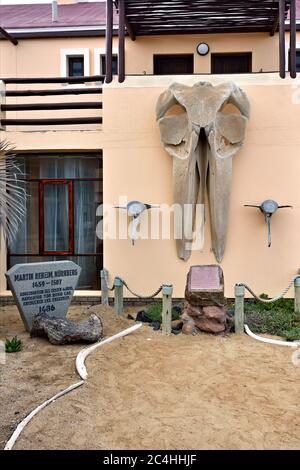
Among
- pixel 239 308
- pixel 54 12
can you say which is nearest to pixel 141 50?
pixel 54 12

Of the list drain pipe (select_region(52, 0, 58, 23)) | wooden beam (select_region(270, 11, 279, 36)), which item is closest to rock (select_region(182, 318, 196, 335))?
wooden beam (select_region(270, 11, 279, 36))

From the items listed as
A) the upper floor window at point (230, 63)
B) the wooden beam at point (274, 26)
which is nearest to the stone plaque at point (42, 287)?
the upper floor window at point (230, 63)

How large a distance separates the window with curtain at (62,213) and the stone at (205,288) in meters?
3.73

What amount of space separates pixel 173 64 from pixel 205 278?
6.95 metres

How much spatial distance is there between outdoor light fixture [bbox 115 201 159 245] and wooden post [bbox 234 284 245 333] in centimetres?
284

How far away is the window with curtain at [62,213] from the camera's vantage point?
437 inches

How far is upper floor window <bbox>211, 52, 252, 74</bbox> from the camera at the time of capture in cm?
1216

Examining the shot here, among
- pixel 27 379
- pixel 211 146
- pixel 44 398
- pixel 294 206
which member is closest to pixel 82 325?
pixel 27 379

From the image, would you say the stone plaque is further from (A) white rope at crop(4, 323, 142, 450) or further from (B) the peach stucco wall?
(B) the peach stucco wall

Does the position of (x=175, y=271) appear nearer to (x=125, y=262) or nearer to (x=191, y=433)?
(x=125, y=262)

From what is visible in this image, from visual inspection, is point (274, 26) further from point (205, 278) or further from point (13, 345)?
point (13, 345)

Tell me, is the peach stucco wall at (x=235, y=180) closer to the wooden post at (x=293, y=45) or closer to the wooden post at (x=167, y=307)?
the wooden post at (x=293, y=45)

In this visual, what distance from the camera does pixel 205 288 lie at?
7840 millimetres

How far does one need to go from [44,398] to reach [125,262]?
16.5ft
